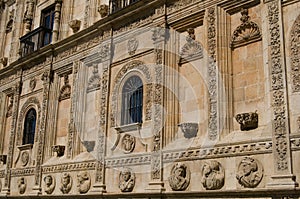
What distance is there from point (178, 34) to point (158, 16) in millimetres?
809

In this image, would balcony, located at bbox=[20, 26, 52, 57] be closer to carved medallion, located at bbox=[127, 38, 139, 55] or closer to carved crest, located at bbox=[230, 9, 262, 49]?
carved medallion, located at bbox=[127, 38, 139, 55]

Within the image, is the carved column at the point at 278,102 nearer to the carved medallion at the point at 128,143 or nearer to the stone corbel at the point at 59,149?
the carved medallion at the point at 128,143

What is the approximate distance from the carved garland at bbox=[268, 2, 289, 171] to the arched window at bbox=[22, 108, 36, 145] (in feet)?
32.0

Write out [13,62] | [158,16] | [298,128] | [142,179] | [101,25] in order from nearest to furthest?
[298,128]
[142,179]
[158,16]
[101,25]
[13,62]

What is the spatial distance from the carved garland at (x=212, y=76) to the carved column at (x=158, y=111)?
4.69 ft

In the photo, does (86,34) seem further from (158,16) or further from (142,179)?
(142,179)

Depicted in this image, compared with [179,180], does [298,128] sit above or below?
above

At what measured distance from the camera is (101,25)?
1283cm

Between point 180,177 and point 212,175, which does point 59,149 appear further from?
point 212,175

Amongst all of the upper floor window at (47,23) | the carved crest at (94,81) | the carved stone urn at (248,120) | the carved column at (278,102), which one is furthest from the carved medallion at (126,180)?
the upper floor window at (47,23)

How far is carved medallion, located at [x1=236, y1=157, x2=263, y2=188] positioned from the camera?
8.04m

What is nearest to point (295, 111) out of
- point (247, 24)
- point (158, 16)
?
point (247, 24)

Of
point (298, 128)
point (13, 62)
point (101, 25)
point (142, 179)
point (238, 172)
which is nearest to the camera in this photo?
point (298, 128)

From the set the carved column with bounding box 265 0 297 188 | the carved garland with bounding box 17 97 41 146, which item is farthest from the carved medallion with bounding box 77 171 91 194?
the carved column with bounding box 265 0 297 188
